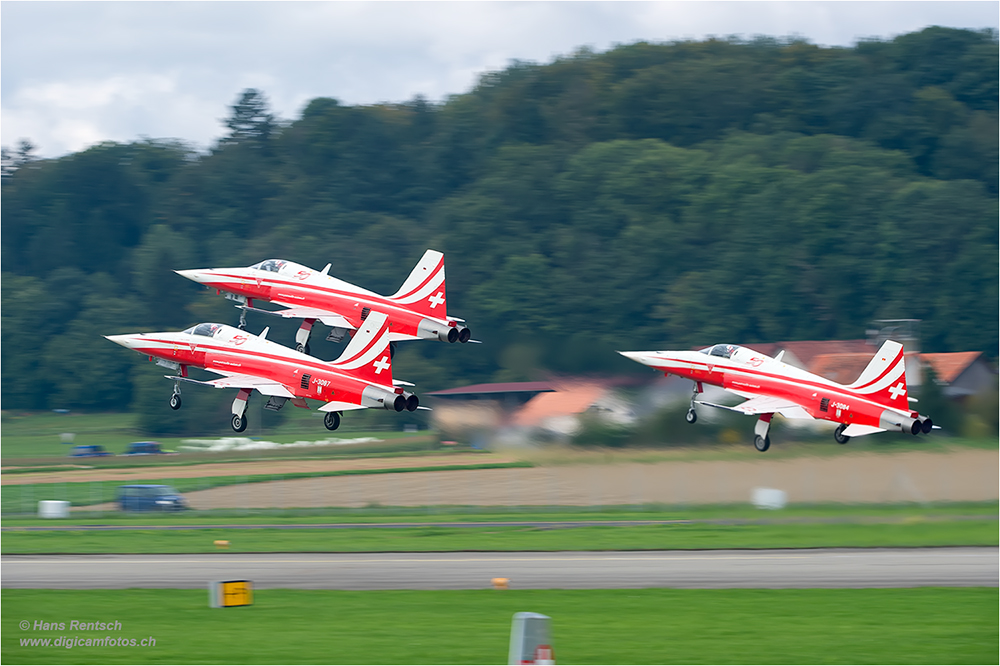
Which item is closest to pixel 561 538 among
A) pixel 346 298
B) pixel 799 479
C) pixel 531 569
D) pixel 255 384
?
pixel 531 569

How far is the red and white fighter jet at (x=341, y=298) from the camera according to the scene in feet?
→ 127

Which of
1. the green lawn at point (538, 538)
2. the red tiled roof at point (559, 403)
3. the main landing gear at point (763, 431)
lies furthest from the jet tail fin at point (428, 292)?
the green lawn at point (538, 538)

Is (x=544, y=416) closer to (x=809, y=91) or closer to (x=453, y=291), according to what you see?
(x=453, y=291)

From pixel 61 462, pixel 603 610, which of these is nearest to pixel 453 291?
pixel 61 462

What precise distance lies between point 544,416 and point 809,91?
83.4m

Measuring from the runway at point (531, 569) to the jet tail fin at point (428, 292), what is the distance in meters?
8.84

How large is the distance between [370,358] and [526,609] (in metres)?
8.58

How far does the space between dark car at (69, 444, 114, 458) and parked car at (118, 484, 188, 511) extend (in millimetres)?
17329

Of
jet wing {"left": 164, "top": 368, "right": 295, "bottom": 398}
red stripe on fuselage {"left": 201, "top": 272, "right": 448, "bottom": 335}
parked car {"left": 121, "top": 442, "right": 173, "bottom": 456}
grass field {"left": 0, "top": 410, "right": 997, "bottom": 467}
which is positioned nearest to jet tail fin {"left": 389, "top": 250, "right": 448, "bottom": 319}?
red stripe on fuselage {"left": 201, "top": 272, "right": 448, "bottom": 335}

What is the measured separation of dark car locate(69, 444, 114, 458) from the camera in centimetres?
8450

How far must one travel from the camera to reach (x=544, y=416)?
49.9 m

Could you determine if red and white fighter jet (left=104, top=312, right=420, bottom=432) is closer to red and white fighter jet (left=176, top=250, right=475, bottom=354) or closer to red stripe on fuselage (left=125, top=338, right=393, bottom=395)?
red stripe on fuselage (left=125, top=338, right=393, bottom=395)

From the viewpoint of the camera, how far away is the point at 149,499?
220 ft

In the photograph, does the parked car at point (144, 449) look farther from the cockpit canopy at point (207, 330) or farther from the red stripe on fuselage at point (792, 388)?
the red stripe on fuselage at point (792, 388)
